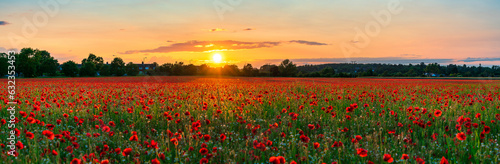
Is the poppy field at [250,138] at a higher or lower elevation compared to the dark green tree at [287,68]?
lower

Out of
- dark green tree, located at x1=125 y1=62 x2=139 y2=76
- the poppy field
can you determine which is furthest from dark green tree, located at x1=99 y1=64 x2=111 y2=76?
the poppy field

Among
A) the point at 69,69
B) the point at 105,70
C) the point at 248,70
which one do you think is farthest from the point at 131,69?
the point at 248,70

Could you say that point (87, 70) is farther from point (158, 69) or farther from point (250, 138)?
point (250, 138)

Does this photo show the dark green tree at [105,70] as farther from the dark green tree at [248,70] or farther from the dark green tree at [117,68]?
the dark green tree at [248,70]

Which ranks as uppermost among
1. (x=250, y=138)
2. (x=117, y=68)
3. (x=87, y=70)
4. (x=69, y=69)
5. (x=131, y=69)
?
(x=117, y=68)

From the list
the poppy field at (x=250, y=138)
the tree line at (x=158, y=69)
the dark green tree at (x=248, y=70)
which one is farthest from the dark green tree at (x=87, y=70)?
the poppy field at (x=250, y=138)

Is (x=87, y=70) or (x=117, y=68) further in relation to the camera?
(x=117, y=68)

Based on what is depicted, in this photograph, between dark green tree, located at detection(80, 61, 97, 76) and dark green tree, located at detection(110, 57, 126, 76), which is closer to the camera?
dark green tree, located at detection(80, 61, 97, 76)

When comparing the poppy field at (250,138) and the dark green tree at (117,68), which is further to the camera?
the dark green tree at (117,68)

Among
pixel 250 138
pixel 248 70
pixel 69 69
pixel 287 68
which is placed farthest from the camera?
pixel 287 68

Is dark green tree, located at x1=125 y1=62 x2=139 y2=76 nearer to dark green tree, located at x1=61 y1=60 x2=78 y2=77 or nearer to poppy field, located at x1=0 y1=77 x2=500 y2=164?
dark green tree, located at x1=61 y1=60 x2=78 y2=77

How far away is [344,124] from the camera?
6.31 meters

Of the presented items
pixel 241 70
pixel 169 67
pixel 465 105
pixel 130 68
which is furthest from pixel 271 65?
pixel 465 105

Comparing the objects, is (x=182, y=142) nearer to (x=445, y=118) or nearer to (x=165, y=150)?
(x=165, y=150)
